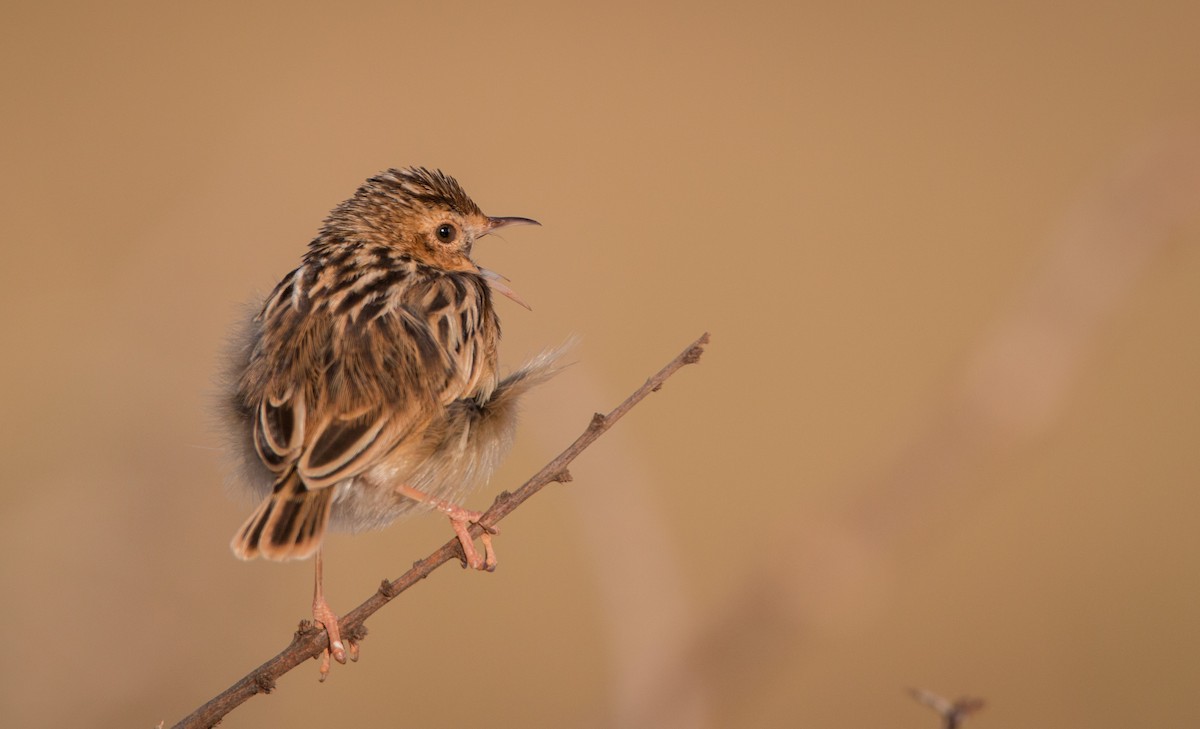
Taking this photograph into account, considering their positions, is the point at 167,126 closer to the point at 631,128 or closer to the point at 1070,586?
the point at 631,128

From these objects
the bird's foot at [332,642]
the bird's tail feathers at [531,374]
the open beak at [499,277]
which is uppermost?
the open beak at [499,277]

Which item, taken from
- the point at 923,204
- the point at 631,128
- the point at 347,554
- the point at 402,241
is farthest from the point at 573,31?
the point at 402,241

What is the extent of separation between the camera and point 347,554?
8.81 metres

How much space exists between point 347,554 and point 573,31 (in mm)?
11195

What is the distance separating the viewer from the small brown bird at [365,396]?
3453 millimetres

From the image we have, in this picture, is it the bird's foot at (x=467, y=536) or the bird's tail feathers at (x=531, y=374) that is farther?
the bird's tail feathers at (x=531, y=374)

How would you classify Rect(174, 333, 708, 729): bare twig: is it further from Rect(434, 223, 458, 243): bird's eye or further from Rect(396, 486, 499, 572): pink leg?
Rect(434, 223, 458, 243): bird's eye

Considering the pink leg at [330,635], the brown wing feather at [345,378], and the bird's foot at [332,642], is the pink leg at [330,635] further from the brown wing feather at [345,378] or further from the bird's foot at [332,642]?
the brown wing feather at [345,378]

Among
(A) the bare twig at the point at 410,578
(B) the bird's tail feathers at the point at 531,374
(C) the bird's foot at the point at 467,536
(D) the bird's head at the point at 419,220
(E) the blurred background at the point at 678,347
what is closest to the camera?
(A) the bare twig at the point at 410,578

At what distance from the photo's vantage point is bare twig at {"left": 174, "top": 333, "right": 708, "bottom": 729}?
2716mm

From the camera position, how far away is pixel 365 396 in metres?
3.56

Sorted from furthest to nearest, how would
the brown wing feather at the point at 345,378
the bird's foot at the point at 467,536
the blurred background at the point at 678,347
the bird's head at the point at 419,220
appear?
the bird's head at the point at 419,220 < the bird's foot at the point at 467,536 < the brown wing feather at the point at 345,378 < the blurred background at the point at 678,347

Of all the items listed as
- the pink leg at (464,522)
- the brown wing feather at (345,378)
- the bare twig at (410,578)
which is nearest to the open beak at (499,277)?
the brown wing feather at (345,378)

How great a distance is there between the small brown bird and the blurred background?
1.08 feet
